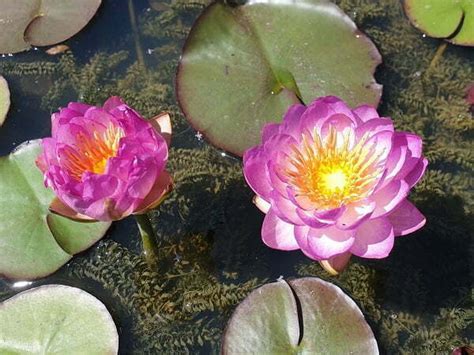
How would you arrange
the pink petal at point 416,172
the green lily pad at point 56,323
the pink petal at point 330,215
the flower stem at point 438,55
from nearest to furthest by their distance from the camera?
the pink petal at point 330,215
the pink petal at point 416,172
the green lily pad at point 56,323
the flower stem at point 438,55

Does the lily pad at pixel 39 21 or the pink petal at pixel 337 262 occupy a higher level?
the lily pad at pixel 39 21

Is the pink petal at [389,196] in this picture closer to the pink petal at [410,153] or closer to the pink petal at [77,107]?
the pink petal at [410,153]

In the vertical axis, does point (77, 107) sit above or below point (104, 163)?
above

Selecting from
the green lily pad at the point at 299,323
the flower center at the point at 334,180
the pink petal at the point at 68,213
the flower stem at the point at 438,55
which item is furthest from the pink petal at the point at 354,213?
the flower stem at the point at 438,55

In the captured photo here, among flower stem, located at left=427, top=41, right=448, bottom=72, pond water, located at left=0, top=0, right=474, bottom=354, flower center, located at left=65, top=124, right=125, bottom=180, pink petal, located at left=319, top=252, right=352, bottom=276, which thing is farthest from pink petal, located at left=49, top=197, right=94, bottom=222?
flower stem, located at left=427, top=41, right=448, bottom=72

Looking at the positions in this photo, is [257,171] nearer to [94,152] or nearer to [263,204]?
[263,204]

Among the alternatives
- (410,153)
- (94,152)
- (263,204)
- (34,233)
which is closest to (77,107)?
(94,152)

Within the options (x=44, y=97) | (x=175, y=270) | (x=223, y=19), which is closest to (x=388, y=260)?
(x=175, y=270)
